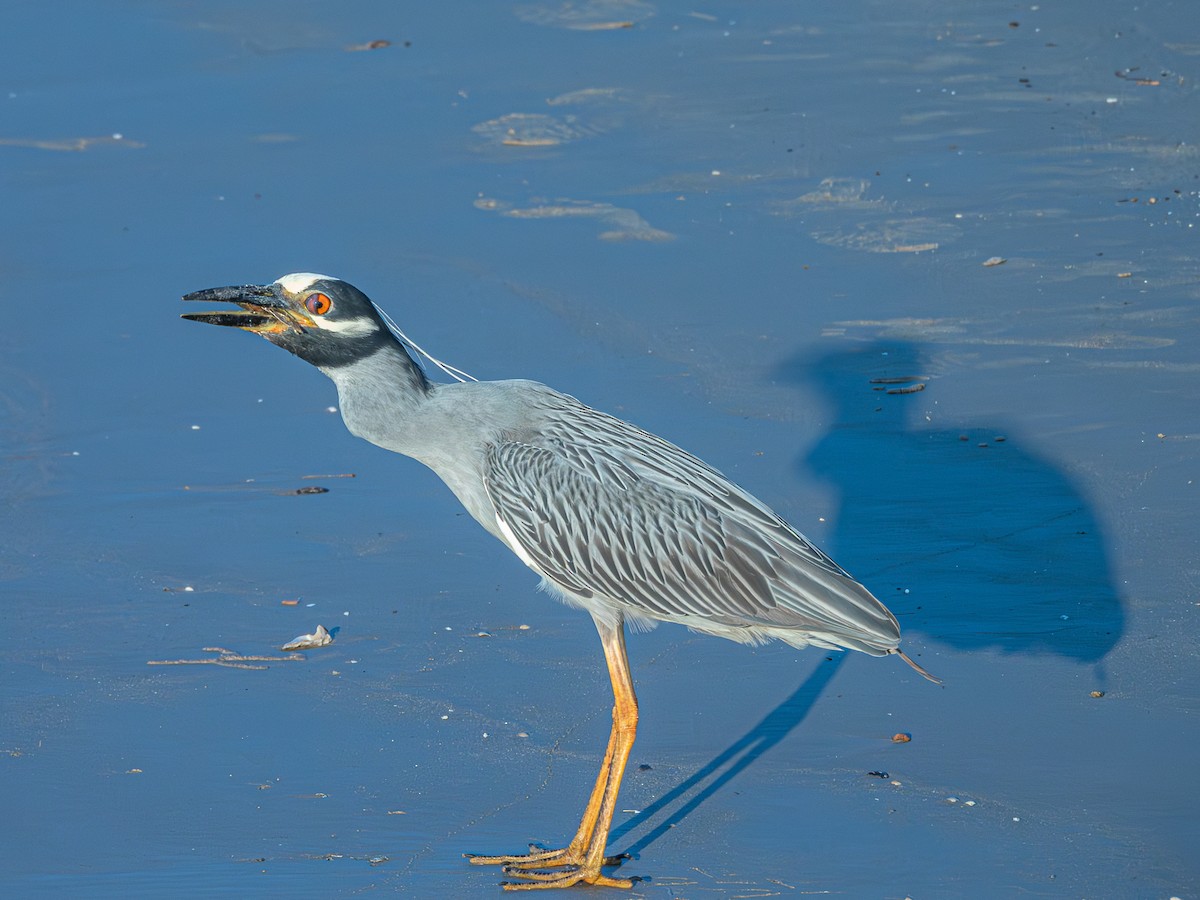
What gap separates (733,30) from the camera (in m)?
14.0

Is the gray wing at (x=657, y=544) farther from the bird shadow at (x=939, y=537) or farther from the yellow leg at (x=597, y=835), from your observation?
the bird shadow at (x=939, y=537)

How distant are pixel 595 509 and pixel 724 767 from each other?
1.19m

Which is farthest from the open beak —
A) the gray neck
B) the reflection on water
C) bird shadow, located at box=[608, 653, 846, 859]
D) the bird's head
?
the reflection on water


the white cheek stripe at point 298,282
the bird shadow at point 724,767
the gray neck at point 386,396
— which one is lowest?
the bird shadow at point 724,767

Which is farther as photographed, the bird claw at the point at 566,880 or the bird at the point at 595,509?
the bird at the point at 595,509

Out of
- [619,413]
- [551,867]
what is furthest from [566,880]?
[619,413]

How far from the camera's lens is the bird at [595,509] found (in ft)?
19.0

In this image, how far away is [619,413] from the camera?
9.06 meters

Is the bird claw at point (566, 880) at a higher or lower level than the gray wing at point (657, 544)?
lower

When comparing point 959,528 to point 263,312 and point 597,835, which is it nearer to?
Answer: point 597,835

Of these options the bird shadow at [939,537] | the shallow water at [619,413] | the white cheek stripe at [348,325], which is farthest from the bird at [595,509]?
the shallow water at [619,413]

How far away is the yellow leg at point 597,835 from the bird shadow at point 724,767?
13 cm

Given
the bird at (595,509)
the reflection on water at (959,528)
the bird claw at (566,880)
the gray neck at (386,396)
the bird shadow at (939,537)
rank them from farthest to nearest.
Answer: the reflection on water at (959,528) → the bird shadow at (939,537) → the gray neck at (386,396) → the bird at (595,509) → the bird claw at (566,880)

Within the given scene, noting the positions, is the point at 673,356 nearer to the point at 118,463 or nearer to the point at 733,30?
the point at 118,463
